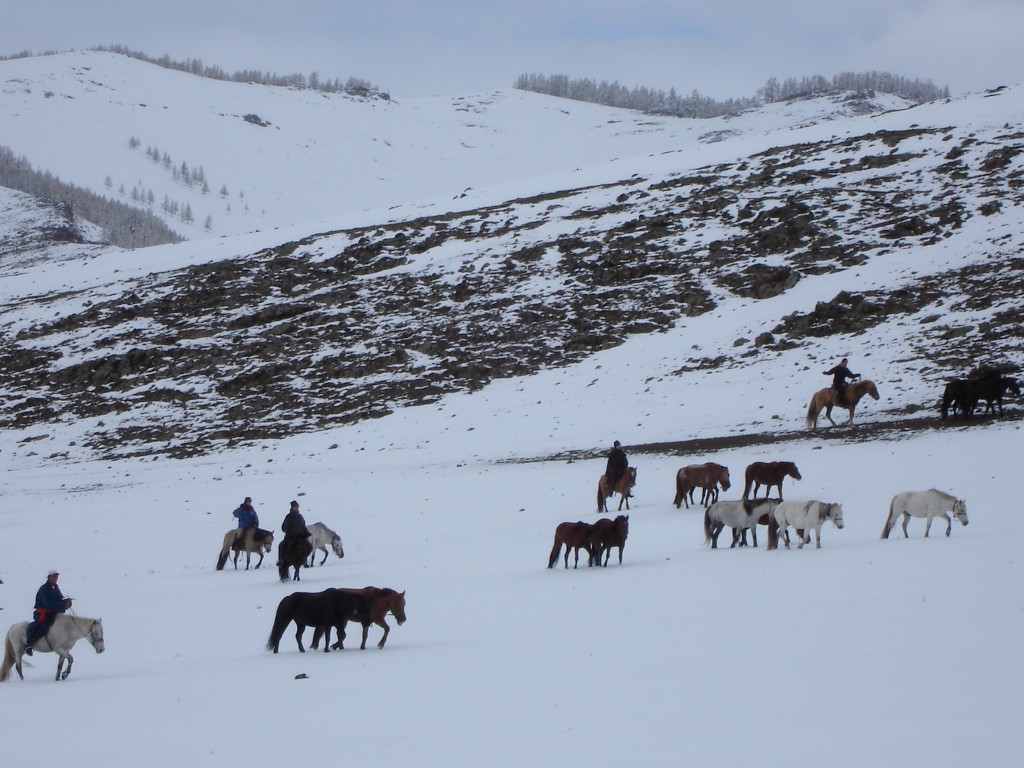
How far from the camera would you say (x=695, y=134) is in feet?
522

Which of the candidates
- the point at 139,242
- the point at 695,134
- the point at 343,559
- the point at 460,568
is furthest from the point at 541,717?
the point at 695,134

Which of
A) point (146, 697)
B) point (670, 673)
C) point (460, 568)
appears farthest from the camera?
point (460, 568)

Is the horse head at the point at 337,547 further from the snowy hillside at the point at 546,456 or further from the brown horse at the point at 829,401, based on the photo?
the brown horse at the point at 829,401

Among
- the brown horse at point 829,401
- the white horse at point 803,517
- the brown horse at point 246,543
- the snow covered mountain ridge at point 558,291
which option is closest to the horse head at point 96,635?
the brown horse at point 246,543

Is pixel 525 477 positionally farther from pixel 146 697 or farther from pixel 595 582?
pixel 146 697

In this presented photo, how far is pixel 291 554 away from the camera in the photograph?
1723 cm

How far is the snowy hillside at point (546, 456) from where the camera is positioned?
7.93 metres

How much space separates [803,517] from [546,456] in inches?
601

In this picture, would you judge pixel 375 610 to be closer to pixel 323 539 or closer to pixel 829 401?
pixel 323 539

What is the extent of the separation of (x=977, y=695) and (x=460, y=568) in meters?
10.5

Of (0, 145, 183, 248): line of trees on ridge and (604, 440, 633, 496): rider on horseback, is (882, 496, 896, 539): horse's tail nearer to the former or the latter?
(604, 440, 633, 496): rider on horseback

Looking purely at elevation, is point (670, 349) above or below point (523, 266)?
below

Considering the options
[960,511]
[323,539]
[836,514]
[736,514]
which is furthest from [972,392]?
[323,539]

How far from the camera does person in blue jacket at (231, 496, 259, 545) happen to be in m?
19.5
